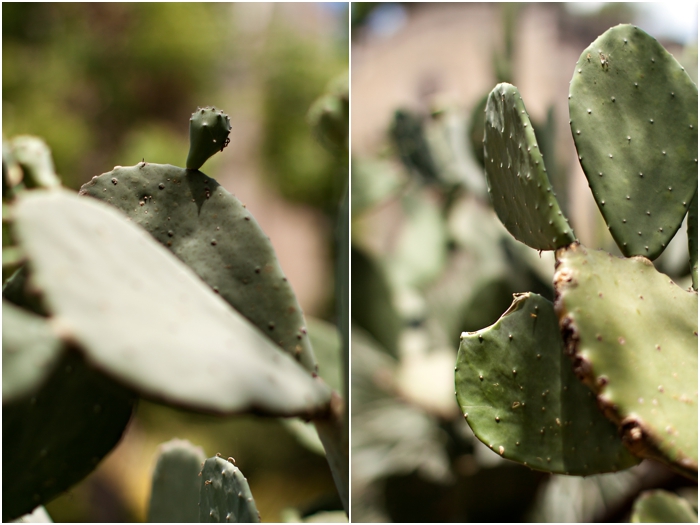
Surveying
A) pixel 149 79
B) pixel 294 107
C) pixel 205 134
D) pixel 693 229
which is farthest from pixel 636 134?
pixel 149 79

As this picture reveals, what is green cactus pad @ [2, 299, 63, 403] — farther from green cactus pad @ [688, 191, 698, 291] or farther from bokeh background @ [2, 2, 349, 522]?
green cactus pad @ [688, 191, 698, 291]

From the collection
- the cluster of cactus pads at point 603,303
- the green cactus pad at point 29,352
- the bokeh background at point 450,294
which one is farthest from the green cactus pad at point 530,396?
the bokeh background at point 450,294

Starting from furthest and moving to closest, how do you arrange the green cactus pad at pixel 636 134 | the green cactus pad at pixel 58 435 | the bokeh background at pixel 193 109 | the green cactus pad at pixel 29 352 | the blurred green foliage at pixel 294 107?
the blurred green foliage at pixel 294 107 → the bokeh background at pixel 193 109 → the green cactus pad at pixel 636 134 → the green cactus pad at pixel 58 435 → the green cactus pad at pixel 29 352

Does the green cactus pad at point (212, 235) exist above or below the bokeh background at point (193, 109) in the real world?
above

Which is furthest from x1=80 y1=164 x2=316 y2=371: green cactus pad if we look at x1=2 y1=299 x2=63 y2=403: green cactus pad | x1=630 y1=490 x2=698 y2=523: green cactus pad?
x1=630 y1=490 x2=698 y2=523: green cactus pad

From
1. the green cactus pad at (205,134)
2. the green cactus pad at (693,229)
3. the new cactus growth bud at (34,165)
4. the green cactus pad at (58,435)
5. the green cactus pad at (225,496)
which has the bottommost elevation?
the green cactus pad at (225,496)

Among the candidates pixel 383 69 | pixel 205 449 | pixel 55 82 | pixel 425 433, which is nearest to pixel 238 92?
pixel 55 82

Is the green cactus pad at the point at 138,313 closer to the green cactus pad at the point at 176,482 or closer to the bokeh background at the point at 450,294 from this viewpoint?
the green cactus pad at the point at 176,482
